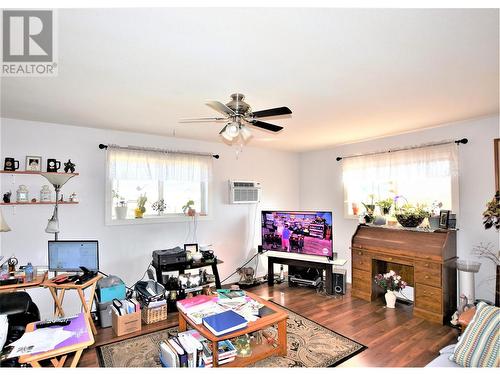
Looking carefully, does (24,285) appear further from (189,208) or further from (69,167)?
(189,208)

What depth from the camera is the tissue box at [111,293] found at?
9.79 feet

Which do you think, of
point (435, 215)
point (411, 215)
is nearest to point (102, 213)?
point (411, 215)

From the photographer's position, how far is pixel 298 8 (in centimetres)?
A: 127

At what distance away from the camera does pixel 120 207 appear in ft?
11.8

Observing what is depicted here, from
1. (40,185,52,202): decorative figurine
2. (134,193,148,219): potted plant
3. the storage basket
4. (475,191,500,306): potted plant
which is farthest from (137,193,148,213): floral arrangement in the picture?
(475,191,500,306): potted plant

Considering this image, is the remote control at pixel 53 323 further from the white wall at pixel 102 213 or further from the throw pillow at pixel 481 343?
the throw pillow at pixel 481 343

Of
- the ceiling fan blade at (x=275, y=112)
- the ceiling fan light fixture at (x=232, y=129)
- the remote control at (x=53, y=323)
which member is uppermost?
the ceiling fan blade at (x=275, y=112)

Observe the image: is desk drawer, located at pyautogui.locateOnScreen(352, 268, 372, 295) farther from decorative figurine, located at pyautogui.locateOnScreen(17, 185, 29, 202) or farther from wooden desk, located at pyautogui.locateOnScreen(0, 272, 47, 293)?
decorative figurine, located at pyautogui.locateOnScreen(17, 185, 29, 202)

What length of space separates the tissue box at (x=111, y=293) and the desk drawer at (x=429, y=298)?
3553 millimetres

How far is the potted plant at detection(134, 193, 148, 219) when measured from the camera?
3.75 m

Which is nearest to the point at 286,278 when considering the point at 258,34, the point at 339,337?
the point at 339,337

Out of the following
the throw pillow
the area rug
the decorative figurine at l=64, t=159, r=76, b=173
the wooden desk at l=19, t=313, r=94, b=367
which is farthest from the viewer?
the decorative figurine at l=64, t=159, r=76, b=173

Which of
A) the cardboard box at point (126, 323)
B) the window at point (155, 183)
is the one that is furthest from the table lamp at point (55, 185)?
the cardboard box at point (126, 323)

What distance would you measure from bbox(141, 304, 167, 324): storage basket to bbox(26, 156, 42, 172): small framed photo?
6.68ft
